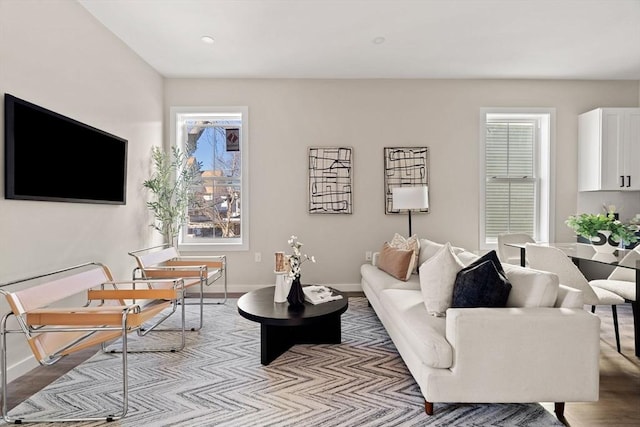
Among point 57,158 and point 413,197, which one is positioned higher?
point 57,158

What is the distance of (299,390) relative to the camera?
83.0 inches

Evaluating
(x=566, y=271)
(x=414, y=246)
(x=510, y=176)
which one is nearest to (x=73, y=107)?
(x=414, y=246)

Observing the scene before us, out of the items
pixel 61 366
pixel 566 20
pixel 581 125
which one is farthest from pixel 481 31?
pixel 61 366

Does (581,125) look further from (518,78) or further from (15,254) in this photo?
(15,254)

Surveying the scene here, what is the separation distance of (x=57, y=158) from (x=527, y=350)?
333cm

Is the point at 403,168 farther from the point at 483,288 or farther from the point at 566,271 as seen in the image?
the point at 483,288

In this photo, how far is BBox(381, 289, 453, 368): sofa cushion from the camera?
174 cm

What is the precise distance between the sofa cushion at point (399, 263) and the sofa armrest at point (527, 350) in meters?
1.53

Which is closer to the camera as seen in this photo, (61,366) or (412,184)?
(61,366)

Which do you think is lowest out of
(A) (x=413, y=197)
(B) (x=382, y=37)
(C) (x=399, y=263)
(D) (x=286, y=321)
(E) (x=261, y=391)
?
(E) (x=261, y=391)

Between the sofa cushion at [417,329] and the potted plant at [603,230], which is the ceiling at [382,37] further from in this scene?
the sofa cushion at [417,329]

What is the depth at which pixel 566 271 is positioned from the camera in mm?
2596

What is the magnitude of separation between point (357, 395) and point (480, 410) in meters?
0.68

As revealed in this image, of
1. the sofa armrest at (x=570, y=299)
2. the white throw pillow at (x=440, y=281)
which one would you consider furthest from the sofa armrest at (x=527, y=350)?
the white throw pillow at (x=440, y=281)
